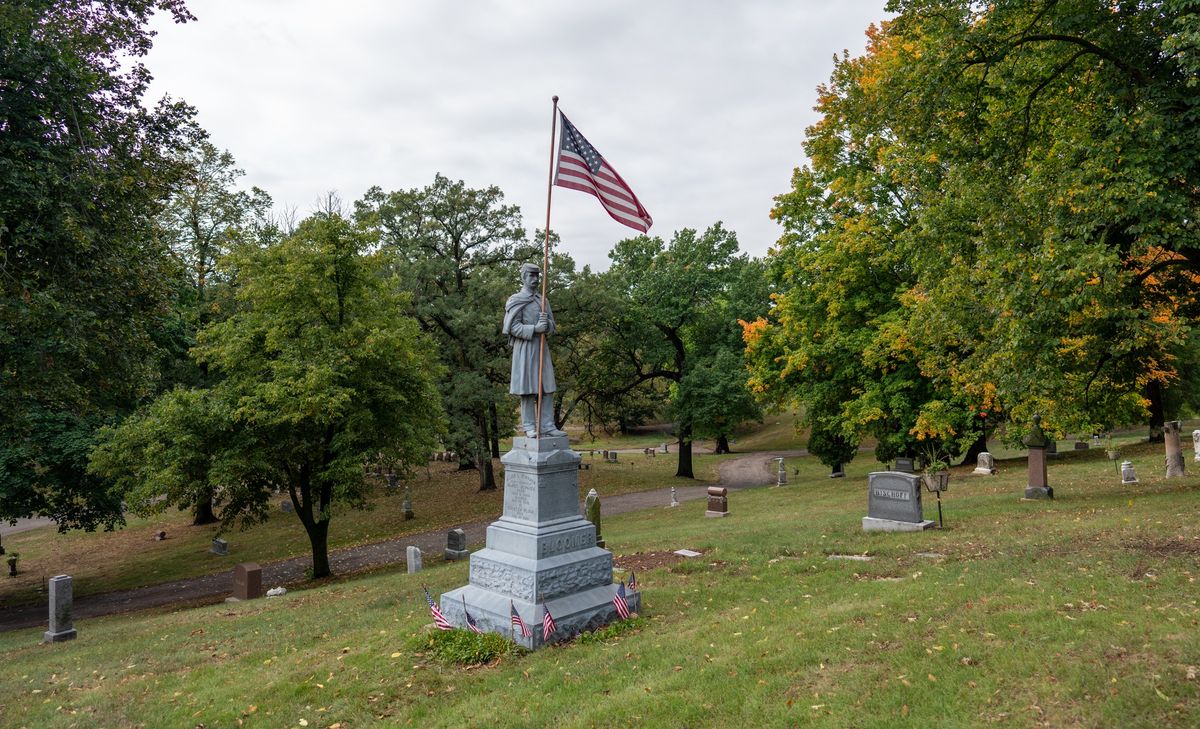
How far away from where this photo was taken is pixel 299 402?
1402 centimetres

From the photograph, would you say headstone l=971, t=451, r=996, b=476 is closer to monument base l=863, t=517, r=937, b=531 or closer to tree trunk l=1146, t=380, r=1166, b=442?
tree trunk l=1146, t=380, r=1166, b=442

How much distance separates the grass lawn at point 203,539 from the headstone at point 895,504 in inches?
555

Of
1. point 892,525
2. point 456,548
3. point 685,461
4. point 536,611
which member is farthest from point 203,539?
point 892,525

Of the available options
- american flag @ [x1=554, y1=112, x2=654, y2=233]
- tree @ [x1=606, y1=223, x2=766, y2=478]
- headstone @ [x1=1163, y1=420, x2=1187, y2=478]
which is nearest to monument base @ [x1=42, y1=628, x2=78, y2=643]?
american flag @ [x1=554, y1=112, x2=654, y2=233]

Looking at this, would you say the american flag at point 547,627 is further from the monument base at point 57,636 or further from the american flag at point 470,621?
the monument base at point 57,636

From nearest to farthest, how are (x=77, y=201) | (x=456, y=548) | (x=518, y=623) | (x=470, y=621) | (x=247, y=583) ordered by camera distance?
(x=518, y=623)
(x=470, y=621)
(x=77, y=201)
(x=247, y=583)
(x=456, y=548)

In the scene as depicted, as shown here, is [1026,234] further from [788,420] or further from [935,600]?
[788,420]

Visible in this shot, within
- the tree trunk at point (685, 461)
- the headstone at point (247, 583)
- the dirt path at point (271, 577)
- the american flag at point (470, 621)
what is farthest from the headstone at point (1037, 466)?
the tree trunk at point (685, 461)

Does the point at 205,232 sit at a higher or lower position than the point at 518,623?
higher

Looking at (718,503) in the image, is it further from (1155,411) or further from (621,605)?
(1155,411)

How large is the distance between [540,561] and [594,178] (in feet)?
16.6

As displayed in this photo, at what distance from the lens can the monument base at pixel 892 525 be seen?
12508 mm

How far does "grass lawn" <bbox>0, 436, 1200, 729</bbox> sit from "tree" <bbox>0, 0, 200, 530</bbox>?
481 cm

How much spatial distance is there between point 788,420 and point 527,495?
5003 centimetres
